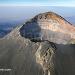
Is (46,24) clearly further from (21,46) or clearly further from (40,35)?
(21,46)

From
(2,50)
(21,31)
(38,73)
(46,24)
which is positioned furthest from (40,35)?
(38,73)

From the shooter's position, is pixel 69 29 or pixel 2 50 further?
pixel 69 29

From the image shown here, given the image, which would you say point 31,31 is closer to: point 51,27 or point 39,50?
point 51,27

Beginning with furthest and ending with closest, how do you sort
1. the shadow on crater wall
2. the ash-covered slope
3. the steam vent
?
the steam vent
the shadow on crater wall
the ash-covered slope

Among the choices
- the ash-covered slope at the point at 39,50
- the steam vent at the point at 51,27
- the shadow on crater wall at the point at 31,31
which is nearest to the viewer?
the ash-covered slope at the point at 39,50

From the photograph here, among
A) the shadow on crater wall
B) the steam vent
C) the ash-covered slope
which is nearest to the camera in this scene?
the ash-covered slope

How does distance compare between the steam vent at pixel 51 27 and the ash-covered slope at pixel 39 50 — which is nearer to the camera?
the ash-covered slope at pixel 39 50

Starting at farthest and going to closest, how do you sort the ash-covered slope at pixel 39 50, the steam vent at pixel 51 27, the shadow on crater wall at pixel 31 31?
the steam vent at pixel 51 27 → the shadow on crater wall at pixel 31 31 → the ash-covered slope at pixel 39 50
